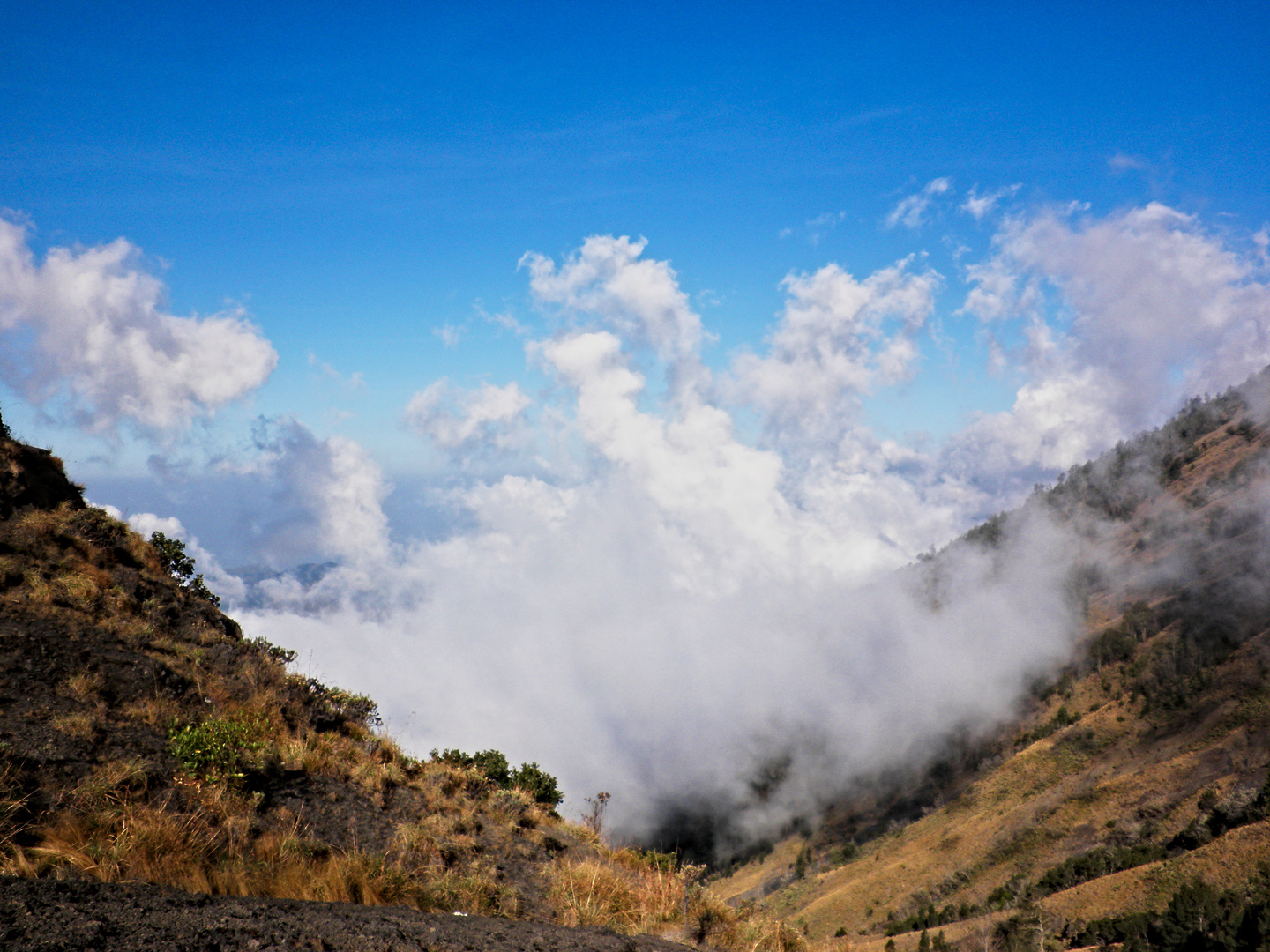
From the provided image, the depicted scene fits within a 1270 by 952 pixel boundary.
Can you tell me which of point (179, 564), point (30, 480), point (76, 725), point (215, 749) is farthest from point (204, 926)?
point (179, 564)

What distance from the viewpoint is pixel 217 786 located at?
7.46 metres

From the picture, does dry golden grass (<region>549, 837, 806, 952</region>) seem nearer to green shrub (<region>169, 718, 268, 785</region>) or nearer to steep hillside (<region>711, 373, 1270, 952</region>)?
green shrub (<region>169, 718, 268, 785</region>)

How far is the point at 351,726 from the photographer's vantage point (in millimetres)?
13266

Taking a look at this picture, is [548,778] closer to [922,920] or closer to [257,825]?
[257,825]

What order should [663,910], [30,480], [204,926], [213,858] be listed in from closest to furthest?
[204,926]
[213,858]
[663,910]
[30,480]

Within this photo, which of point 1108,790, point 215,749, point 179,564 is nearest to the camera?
point 215,749

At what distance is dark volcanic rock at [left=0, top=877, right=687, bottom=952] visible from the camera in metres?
3.85

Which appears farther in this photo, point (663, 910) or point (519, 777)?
point (519, 777)

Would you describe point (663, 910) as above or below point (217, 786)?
below

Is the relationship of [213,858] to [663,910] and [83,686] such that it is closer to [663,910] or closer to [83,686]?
[83,686]

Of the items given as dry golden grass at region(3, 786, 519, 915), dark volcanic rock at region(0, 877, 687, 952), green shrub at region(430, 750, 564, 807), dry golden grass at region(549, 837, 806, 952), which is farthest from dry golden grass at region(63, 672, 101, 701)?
green shrub at region(430, 750, 564, 807)

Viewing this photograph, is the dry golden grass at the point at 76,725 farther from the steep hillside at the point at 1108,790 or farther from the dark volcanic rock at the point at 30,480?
the steep hillside at the point at 1108,790

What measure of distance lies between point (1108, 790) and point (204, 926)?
12968cm

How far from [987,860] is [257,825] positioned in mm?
126704
